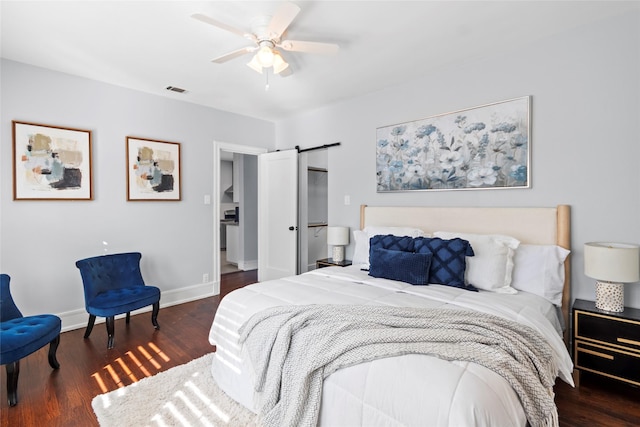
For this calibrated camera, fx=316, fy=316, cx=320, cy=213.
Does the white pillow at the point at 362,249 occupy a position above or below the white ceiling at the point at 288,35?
below

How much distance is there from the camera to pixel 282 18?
80.2 inches

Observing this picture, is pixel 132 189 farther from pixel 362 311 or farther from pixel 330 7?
pixel 362 311

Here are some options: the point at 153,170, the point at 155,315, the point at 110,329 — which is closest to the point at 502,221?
the point at 155,315

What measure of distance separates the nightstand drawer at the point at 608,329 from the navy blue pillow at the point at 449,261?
796 millimetres

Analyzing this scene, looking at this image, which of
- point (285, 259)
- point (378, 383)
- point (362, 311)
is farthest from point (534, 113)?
point (285, 259)

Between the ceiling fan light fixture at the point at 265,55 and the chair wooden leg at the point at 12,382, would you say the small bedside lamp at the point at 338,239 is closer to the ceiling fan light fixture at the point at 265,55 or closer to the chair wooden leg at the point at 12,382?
the ceiling fan light fixture at the point at 265,55

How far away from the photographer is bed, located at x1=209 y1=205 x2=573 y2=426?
1.24 m

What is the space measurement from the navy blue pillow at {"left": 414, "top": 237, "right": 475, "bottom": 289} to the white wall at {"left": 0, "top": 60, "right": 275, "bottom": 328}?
3.14 m

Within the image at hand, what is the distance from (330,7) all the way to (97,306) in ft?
10.4

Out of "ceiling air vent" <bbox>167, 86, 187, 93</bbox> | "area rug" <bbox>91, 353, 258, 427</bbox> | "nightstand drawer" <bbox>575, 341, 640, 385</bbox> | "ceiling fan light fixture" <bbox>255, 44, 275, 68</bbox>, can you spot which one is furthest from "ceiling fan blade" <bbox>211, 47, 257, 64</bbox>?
"nightstand drawer" <bbox>575, 341, 640, 385</bbox>

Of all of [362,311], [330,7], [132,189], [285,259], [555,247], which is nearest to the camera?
[362,311]

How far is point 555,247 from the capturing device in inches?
98.8

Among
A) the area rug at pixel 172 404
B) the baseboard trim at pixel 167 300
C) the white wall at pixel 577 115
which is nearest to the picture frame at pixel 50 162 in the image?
the baseboard trim at pixel 167 300

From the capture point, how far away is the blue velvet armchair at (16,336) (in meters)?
2.03
